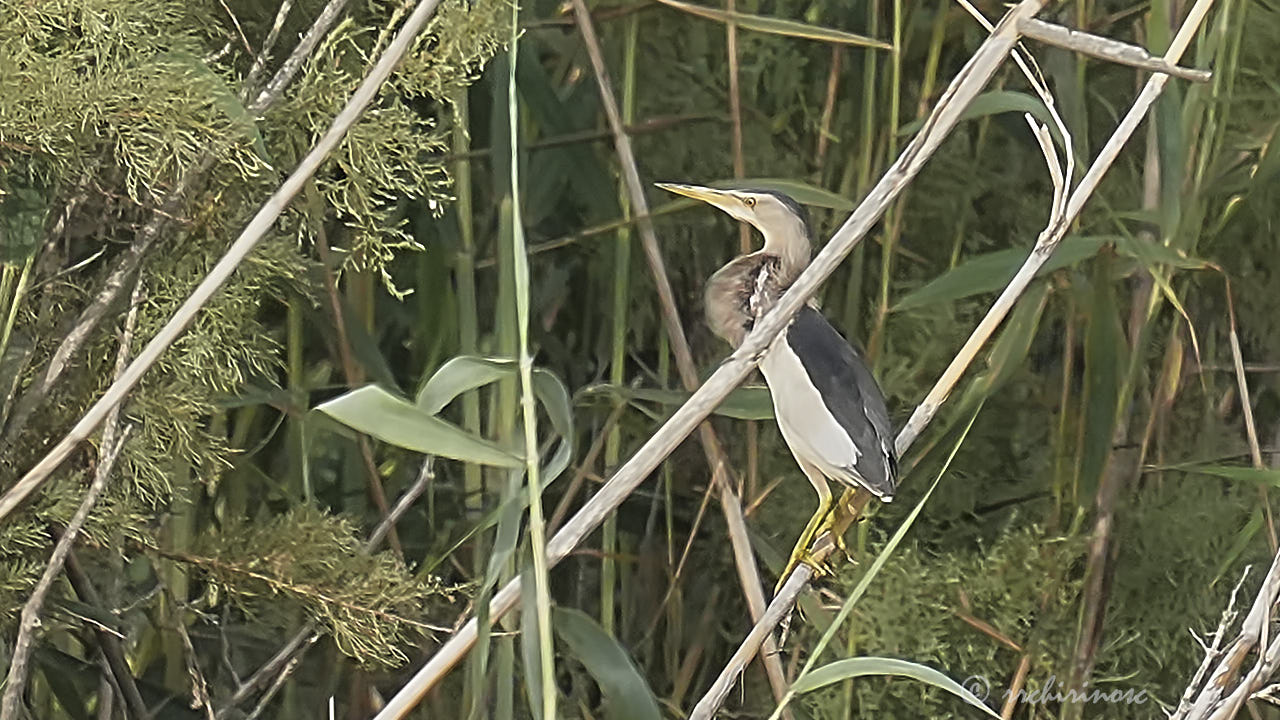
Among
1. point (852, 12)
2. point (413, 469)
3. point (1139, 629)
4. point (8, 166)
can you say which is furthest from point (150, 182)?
point (1139, 629)

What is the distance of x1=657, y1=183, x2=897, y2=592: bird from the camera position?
605 mm

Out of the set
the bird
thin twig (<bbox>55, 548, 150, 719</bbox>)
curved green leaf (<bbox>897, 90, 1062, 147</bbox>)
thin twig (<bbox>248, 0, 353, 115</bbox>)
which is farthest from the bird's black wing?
thin twig (<bbox>55, 548, 150, 719</bbox>)

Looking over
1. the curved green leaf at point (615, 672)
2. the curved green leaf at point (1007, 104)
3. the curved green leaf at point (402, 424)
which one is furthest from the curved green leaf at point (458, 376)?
the curved green leaf at point (1007, 104)

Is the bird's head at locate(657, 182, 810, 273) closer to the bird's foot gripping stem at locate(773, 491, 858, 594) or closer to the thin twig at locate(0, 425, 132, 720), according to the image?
the bird's foot gripping stem at locate(773, 491, 858, 594)

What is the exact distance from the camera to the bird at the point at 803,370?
0.61m

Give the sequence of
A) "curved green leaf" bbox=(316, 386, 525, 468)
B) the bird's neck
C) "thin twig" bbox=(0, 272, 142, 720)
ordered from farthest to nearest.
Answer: the bird's neck
"thin twig" bbox=(0, 272, 142, 720)
"curved green leaf" bbox=(316, 386, 525, 468)

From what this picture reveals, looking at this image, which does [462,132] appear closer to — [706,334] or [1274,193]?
[706,334]

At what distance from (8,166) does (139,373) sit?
4.1 inches

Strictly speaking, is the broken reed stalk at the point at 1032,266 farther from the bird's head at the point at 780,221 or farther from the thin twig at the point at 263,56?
the thin twig at the point at 263,56

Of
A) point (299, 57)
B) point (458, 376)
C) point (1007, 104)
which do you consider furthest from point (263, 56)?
point (1007, 104)

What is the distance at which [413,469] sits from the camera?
804 mm

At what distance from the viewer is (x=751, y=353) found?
551 mm

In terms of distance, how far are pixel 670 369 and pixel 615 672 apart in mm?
335

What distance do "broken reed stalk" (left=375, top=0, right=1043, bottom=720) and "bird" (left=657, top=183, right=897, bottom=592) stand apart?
0.03 meters
